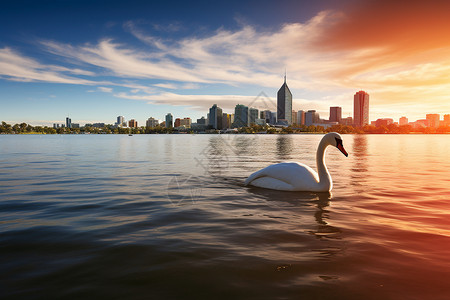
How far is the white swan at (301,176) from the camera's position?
10.8 meters

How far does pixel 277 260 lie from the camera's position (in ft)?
16.8

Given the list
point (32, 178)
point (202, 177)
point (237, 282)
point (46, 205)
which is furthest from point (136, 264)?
point (32, 178)

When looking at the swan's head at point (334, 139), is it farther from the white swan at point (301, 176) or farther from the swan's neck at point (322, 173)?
the swan's neck at point (322, 173)

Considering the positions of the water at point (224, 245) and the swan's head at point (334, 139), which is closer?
the water at point (224, 245)

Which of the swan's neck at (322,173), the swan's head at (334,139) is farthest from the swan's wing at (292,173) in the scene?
the swan's head at (334,139)

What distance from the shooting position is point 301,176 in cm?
1081

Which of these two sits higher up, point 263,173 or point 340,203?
point 263,173

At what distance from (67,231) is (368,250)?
629 cm

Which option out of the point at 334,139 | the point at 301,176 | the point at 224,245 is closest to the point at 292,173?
the point at 301,176

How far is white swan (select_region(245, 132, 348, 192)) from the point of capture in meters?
10.8

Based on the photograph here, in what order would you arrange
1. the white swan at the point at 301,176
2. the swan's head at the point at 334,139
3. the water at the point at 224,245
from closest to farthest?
Answer: 1. the water at the point at 224,245
2. the white swan at the point at 301,176
3. the swan's head at the point at 334,139

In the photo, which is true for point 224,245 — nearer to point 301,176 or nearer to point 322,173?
point 301,176

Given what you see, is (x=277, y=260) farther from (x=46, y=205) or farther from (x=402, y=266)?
(x=46, y=205)

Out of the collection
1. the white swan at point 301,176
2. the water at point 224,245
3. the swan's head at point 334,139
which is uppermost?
the swan's head at point 334,139
